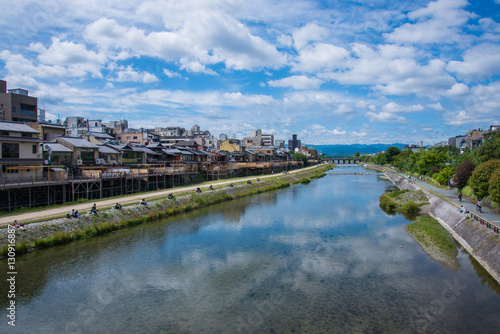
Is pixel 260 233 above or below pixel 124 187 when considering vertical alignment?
below

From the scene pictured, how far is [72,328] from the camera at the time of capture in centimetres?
1146

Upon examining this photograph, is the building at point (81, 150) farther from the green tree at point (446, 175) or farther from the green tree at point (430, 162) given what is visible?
the green tree at point (430, 162)

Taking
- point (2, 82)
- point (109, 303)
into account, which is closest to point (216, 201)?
point (109, 303)

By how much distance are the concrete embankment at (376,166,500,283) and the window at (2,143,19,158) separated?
1470 inches

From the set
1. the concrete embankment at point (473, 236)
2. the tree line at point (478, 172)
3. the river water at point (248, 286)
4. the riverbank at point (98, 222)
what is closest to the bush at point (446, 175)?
the tree line at point (478, 172)

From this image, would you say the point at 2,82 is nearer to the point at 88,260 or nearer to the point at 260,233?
the point at 88,260

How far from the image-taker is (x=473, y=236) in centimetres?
1991

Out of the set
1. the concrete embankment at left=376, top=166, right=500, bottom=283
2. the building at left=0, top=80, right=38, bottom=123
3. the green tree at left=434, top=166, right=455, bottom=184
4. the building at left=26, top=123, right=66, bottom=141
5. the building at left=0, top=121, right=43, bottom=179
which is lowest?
the concrete embankment at left=376, top=166, right=500, bottom=283

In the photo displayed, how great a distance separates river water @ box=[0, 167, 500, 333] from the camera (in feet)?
38.8

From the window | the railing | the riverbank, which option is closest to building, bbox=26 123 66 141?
the window

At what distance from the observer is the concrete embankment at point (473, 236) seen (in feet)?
53.6

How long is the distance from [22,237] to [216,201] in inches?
898

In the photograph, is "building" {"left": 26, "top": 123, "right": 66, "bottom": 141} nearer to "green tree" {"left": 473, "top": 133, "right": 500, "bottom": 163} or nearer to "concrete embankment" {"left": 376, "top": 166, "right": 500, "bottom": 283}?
"concrete embankment" {"left": 376, "top": 166, "right": 500, "bottom": 283}

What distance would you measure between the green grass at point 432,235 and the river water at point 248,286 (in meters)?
0.81
